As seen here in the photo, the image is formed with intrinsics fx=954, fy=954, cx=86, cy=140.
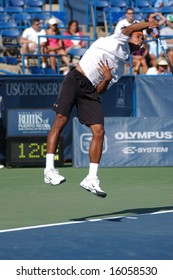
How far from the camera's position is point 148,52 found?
2219 centimetres

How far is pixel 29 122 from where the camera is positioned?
59.0 feet

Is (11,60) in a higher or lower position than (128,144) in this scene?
higher

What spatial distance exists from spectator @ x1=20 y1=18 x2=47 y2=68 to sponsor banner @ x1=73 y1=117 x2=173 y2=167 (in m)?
4.78

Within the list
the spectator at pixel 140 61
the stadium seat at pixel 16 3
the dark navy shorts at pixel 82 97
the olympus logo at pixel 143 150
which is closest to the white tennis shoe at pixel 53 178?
the dark navy shorts at pixel 82 97

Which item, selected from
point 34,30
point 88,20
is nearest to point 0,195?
point 34,30

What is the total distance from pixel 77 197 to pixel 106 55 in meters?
2.57

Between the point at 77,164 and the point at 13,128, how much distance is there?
1.46 metres

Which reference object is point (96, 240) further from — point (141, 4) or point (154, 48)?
point (141, 4)

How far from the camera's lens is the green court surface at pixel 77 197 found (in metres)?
11.0

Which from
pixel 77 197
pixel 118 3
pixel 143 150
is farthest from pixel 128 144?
pixel 118 3

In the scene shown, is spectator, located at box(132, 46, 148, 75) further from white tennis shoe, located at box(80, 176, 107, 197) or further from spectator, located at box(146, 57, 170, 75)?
white tennis shoe, located at box(80, 176, 107, 197)

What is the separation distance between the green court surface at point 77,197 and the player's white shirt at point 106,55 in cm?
162

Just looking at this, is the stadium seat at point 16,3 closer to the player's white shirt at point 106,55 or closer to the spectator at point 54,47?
the spectator at point 54,47
